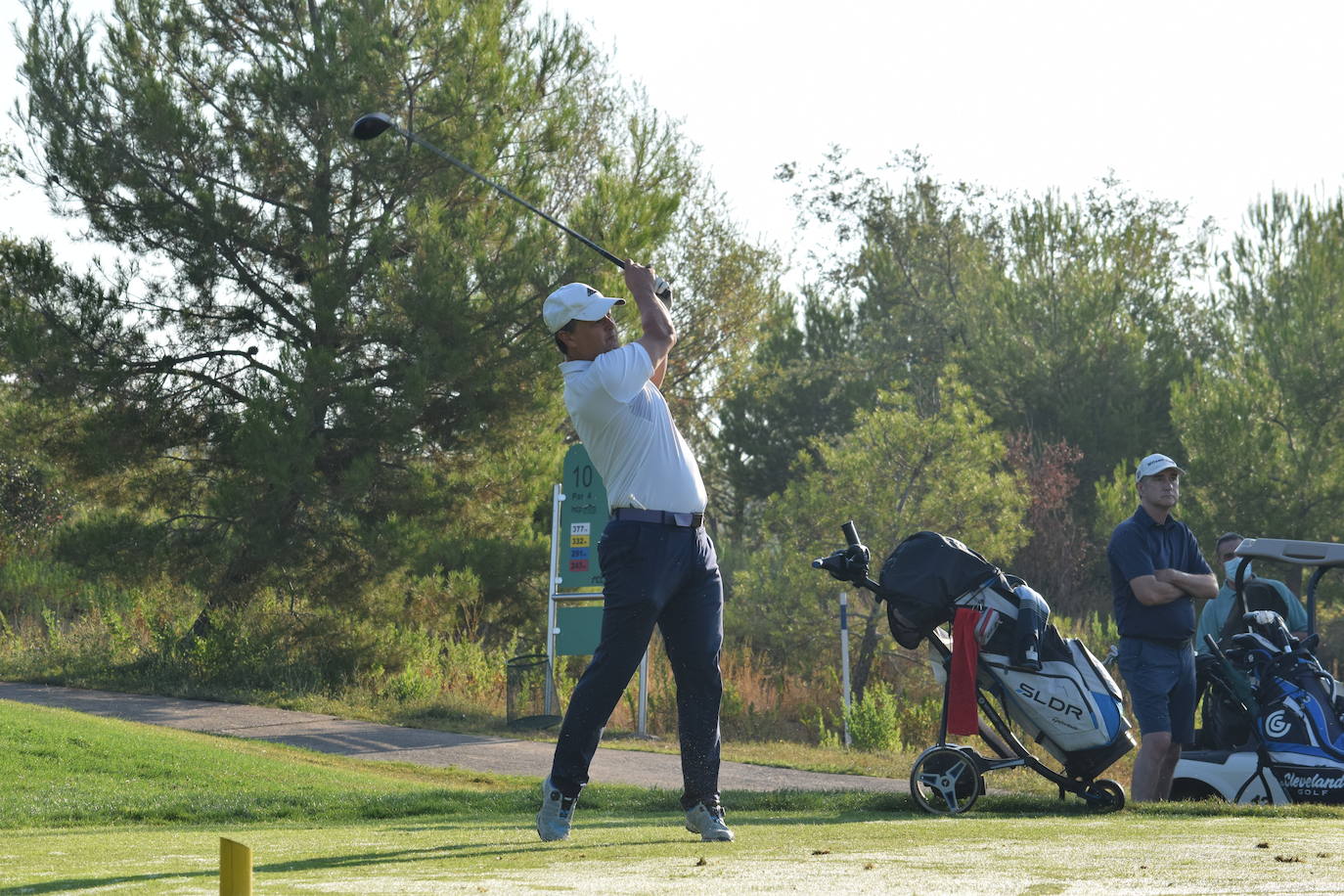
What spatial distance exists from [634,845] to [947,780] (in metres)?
2.69

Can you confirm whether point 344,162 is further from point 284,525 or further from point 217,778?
point 217,778

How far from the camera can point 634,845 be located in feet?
→ 17.4

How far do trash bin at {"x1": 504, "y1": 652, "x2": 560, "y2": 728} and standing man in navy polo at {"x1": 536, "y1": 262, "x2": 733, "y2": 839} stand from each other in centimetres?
1018

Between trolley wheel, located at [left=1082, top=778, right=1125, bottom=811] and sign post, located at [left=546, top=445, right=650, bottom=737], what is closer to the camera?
trolley wheel, located at [left=1082, top=778, right=1125, bottom=811]

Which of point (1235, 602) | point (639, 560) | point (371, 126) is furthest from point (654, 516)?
point (1235, 602)

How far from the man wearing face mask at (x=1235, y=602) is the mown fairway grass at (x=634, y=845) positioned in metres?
2.41

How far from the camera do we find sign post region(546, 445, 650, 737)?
15.9 meters

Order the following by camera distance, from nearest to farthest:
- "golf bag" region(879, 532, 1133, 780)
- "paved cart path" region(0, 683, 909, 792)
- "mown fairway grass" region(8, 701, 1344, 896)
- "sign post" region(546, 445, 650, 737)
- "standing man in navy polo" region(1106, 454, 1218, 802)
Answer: "mown fairway grass" region(8, 701, 1344, 896), "golf bag" region(879, 532, 1133, 780), "standing man in navy polo" region(1106, 454, 1218, 802), "paved cart path" region(0, 683, 909, 792), "sign post" region(546, 445, 650, 737)

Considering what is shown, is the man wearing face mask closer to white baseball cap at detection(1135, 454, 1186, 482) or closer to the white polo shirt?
white baseball cap at detection(1135, 454, 1186, 482)

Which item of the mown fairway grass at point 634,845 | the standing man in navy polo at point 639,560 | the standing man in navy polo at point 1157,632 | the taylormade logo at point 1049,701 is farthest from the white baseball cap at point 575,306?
the standing man in navy polo at point 1157,632

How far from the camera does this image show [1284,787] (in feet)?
27.3

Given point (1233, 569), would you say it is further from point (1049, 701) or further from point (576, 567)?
point (576, 567)

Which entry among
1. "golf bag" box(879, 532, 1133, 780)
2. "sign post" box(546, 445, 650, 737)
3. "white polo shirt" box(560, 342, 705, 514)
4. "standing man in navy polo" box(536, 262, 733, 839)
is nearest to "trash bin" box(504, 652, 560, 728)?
"sign post" box(546, 445, 650, 737)

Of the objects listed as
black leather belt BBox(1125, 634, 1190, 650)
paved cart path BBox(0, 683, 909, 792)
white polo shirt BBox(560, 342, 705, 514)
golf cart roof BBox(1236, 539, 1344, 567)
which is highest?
white polo shirt BBox(560, 342, 705, 514)
